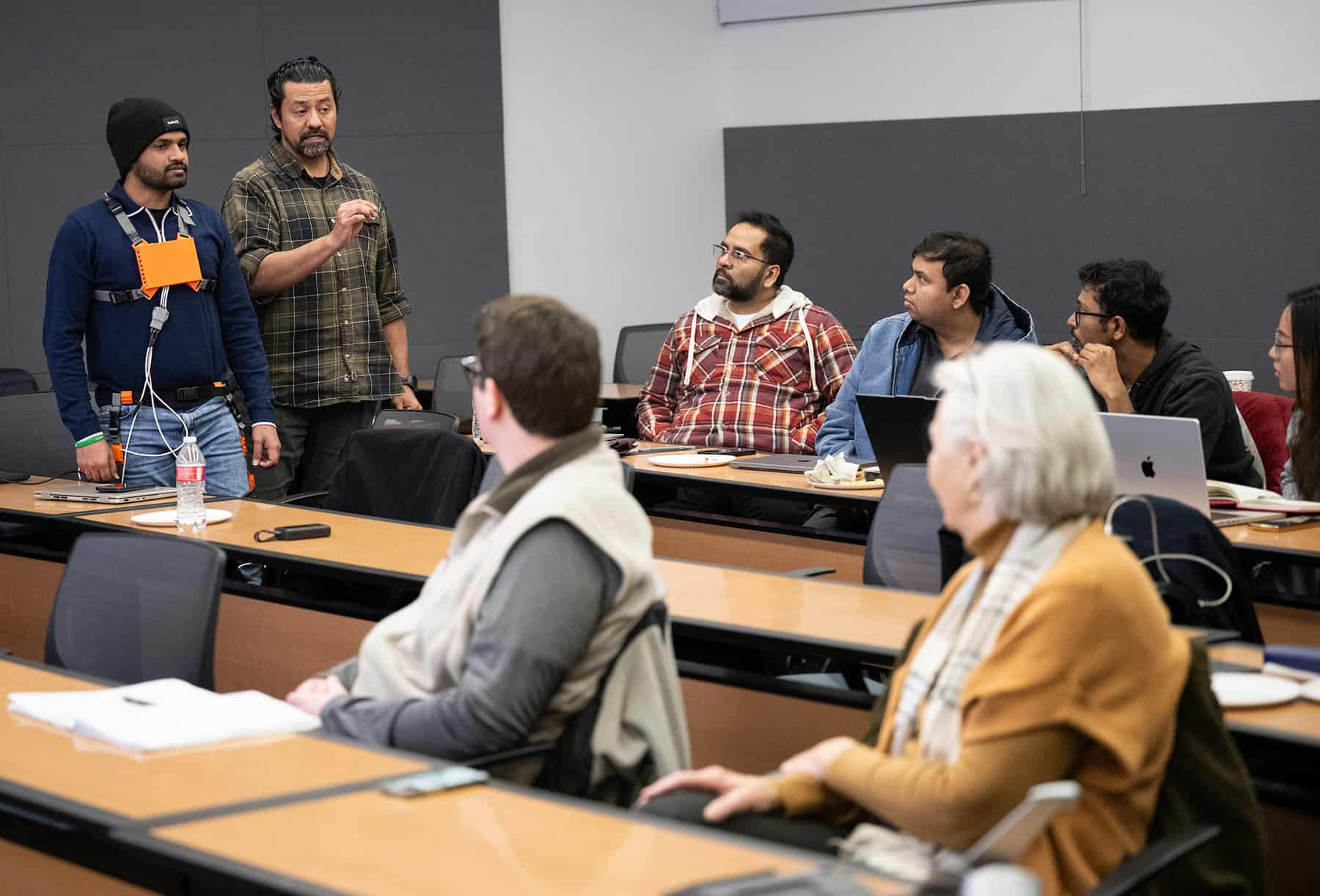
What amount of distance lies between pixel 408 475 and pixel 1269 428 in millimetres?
2601

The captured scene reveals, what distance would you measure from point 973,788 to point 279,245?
3879 millimetres

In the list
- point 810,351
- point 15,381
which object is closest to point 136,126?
point 15,381

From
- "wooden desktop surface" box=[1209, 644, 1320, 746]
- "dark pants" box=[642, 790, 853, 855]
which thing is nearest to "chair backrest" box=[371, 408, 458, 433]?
"dark pants" box=[642, 790, 853, 855]

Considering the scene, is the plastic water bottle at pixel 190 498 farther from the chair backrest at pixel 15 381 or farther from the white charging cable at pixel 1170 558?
the chair backrest at pixel 15 381

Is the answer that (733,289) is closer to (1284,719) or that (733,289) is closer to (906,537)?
(906,537)

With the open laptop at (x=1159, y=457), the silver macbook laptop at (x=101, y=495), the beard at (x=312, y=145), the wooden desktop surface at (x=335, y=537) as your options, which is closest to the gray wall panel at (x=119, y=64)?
the beard at (x=312, y=145)

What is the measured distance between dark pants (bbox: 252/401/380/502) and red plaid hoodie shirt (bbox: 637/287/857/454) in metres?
1.08

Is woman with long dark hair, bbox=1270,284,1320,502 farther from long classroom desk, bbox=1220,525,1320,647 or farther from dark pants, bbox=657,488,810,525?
dark pants, bbox=657,488,810,525

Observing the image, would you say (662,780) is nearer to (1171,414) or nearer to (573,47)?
(1171,414)

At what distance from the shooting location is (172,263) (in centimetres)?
434

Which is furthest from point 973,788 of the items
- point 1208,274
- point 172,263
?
point 1208,274

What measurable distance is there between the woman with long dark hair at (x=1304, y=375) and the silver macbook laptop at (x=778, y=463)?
1.29 m

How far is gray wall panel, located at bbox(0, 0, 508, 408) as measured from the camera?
5957 millimetres

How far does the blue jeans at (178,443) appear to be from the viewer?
4.35 meters
